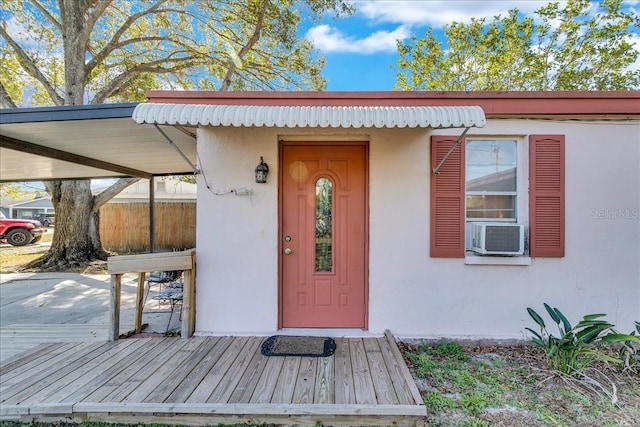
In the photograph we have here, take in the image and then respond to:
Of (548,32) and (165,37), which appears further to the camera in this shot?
(548,32)

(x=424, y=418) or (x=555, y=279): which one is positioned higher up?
(x=555, y=279)

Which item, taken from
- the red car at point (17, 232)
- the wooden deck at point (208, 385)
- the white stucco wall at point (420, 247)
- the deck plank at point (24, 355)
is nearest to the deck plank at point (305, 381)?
the wooden deck at point (208, 385)

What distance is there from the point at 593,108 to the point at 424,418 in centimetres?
376

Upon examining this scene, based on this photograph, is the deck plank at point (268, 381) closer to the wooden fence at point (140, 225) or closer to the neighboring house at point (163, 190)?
the wooden fence at point (140, 225)

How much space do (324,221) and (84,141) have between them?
10.8 feet

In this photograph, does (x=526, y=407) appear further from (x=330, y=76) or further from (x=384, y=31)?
(x=384, y=31)

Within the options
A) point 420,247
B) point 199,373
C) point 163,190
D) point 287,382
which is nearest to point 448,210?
point 420,247

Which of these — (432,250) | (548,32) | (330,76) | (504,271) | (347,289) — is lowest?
(347,289)

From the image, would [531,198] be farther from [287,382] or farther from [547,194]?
[287,382]

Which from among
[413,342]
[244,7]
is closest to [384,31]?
[244,7]

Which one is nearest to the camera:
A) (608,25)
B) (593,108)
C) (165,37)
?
(593,108)

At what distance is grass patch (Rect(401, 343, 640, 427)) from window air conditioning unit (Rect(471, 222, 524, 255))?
1139 millimetres

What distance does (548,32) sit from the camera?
35.6 ft

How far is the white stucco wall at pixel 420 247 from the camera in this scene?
3496mm
